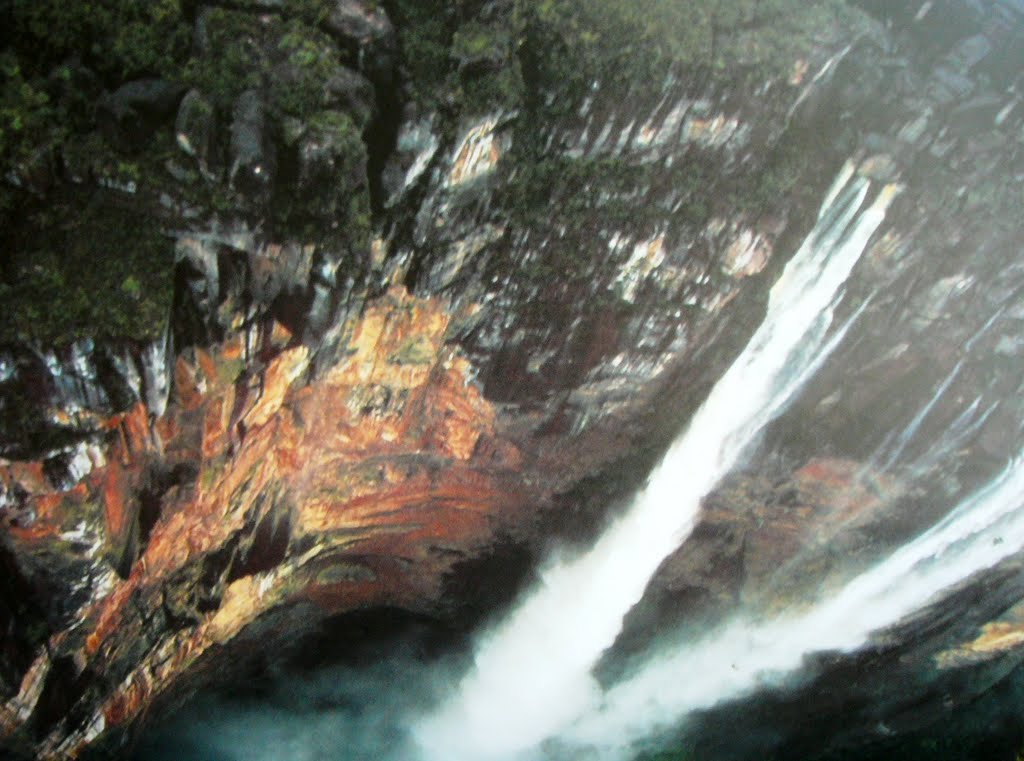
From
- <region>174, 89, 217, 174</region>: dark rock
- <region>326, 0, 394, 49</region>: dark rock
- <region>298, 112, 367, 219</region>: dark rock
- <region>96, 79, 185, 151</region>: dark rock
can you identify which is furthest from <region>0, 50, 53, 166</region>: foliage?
<region>326, 0, 394, 49</region>: dark rock

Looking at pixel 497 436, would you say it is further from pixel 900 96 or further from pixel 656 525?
pixel 900 96

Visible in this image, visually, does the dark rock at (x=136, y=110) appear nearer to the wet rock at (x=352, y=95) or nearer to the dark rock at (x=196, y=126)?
the dark rock at (x=196, y=126)

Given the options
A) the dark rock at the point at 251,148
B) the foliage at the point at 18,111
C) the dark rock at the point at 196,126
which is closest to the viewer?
the foliage at the point at 18,111

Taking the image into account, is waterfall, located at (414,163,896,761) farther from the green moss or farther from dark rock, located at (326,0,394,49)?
the green moss

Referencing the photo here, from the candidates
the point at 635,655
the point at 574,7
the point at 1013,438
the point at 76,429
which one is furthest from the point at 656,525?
the point at 76,429

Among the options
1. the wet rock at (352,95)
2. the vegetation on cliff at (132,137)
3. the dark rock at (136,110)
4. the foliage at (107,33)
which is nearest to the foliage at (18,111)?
the vegetation on cliff at (132,137)

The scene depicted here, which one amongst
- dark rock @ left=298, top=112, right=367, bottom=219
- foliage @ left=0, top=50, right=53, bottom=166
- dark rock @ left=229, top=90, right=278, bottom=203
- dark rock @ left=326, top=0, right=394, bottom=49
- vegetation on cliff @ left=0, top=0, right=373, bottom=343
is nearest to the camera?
foliage @ left=0, top=50, right=53, bottom=166
